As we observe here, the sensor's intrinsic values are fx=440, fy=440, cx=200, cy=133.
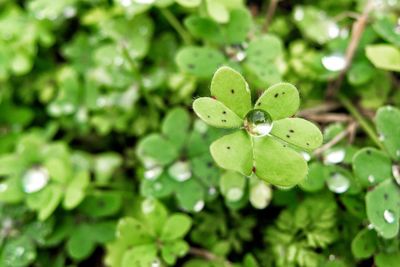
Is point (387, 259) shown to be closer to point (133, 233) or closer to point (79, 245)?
point (133, 233)

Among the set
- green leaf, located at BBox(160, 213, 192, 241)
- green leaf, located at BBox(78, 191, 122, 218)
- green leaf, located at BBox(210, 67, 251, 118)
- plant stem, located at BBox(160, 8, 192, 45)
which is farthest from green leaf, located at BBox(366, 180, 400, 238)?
plant stem, located at BBox(160, 8, 192, 45)

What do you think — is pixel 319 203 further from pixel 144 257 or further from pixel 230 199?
pixel 144 257

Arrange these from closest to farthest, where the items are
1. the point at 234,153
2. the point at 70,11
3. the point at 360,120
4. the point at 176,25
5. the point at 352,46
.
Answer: the point at 234,153 < the point at 360,120 < the point at 352,46 < the point at 176,25 < the point at 70,11

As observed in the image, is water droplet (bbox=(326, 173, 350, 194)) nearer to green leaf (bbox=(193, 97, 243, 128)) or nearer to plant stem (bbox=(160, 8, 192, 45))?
green leaf (bbox=(193, 97, 243, 128))

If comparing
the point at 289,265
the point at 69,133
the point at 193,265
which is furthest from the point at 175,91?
the point at 289,265

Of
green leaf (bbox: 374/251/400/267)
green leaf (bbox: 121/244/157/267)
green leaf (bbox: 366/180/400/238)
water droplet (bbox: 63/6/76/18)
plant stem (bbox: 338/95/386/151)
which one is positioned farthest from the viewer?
water droplet (bbox: 63/6/76/18)

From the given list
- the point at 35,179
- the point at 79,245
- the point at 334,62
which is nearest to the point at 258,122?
the point at 334,62
